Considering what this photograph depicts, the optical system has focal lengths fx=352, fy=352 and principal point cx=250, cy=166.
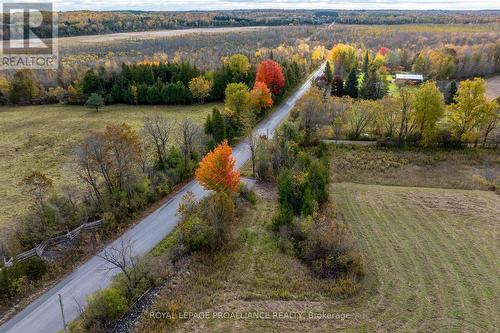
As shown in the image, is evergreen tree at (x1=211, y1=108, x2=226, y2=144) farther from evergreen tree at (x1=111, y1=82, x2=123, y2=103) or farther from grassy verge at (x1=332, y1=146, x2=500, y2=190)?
evergreen tree at (x1=111, y1=82, x2=123, y2=103)

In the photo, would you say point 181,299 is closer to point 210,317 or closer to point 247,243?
point 210,317

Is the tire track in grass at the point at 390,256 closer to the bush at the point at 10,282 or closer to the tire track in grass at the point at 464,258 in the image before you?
the tire track in grass at the point at 464,258

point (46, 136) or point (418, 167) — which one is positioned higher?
point (46, 136)

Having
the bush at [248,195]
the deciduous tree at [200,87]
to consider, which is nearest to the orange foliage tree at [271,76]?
the deciduous tree at [200,87]

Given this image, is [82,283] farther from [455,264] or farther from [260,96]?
[260,96]

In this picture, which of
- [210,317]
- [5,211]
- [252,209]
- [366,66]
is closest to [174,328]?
[210,317]

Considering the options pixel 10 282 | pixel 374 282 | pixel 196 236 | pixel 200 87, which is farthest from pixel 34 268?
pixel 200 87

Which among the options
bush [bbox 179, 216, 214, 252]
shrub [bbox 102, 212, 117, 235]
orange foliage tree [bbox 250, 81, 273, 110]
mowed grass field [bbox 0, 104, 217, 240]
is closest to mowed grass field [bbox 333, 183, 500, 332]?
bush [bbox 179, 216, 214, 252]
